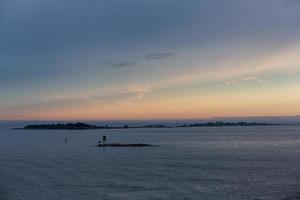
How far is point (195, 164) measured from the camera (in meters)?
66.2

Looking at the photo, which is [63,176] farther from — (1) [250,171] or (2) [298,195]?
(2) [298,195]

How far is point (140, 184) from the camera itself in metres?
45.6

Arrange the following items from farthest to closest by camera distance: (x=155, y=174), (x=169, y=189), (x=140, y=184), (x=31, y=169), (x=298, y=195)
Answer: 1. (x=31, y=169)
2. (x=155, y=174)
3. (x=140, y=184)
4. (x=169, y=189)
5. (x=298, y=195)

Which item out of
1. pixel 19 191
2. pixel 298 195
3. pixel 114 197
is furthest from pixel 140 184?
pixel 298 195

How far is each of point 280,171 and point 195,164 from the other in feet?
42.1

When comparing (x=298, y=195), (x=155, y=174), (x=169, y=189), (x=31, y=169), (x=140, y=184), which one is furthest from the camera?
(x=31, y=169)

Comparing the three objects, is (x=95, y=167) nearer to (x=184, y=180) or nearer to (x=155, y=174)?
(x=155, y=174)

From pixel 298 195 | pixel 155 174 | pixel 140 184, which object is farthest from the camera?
pixel 155 174

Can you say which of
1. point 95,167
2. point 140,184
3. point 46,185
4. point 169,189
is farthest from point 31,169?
point 169,189

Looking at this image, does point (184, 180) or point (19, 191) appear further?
point (184, 180)

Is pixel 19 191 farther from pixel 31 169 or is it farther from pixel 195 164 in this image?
pixel 195 164

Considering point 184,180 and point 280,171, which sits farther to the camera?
point 280,171

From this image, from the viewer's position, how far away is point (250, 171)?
57.2 metres

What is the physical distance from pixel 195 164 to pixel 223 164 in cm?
375
